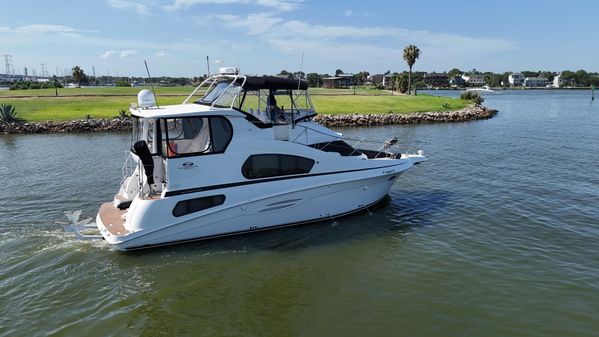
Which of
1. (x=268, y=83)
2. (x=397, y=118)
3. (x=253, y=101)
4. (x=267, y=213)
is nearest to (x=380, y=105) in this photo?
(x=397, y=118)

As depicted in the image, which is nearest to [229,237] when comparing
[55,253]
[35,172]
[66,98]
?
[55,253]

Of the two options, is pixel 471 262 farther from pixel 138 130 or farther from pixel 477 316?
pixel 138 130

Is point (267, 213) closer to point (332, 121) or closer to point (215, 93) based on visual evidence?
point (215, 93)

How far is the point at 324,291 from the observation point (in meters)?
9.86

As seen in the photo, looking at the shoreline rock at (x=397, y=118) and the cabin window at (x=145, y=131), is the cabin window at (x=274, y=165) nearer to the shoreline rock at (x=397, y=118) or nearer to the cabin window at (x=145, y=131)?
the cabin window at (x=145, y=131)

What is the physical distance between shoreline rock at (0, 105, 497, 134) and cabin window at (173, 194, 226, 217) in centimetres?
2802

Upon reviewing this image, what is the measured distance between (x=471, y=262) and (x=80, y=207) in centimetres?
1343

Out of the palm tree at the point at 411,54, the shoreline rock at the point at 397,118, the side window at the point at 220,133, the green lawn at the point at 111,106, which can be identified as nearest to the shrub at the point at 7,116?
the green lawn at the point at 111,106

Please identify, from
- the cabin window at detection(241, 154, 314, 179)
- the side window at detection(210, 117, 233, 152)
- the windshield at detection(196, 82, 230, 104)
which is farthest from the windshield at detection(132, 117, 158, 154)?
the cabin window at detection(241, 154, 314, 179)

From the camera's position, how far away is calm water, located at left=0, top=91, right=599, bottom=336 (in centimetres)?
860

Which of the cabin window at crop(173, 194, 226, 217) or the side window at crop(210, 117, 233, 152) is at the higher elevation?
the side window at crop(210, 117, 233, 152)

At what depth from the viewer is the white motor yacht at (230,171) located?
456 inches

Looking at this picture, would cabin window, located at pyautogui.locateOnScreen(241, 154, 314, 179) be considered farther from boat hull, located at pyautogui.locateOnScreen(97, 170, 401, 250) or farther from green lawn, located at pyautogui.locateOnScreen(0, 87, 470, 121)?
green lawn, located at pyautogui.locateOnScreen(0, 87, 470, 121)

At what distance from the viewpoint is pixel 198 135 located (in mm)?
12312
